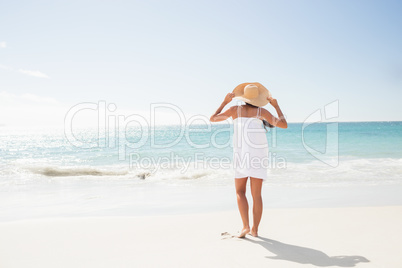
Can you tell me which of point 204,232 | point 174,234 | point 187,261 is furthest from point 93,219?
point 187,261

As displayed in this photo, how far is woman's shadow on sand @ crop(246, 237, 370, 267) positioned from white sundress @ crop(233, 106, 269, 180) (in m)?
0.81

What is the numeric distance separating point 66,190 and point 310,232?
7.09 metres

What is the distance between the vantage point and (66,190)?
8.07m

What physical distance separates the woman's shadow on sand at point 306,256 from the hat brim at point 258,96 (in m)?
1.70

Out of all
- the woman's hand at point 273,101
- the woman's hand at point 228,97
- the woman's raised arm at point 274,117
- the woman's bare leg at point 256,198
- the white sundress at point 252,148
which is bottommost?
the woman's bare leg at point 256,198

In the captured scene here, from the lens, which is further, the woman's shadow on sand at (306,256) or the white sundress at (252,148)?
the white sundress at (252,148)

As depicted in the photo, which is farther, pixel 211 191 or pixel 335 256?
pixel 211 191

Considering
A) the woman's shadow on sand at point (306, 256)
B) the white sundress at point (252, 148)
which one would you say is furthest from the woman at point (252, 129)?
the woman's shadow on sand at point (306, 256)

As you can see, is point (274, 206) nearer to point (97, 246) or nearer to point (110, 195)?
point (97, 246)

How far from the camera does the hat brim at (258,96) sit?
3.34 m

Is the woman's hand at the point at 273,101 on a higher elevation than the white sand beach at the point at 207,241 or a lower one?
higher

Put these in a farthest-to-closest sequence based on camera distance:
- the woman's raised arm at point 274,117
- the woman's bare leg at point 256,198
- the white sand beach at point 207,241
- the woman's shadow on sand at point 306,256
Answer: the woman's bare leg at point 256,198
the woman's raised arm at point 274,117
the white sand beach at point 207,241
the woman's shadow on sand at point 306,256

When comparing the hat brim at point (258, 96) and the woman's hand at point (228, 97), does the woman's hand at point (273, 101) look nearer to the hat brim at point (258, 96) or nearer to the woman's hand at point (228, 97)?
the hat brim at point (258, 96)

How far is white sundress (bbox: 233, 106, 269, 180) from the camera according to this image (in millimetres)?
3361
